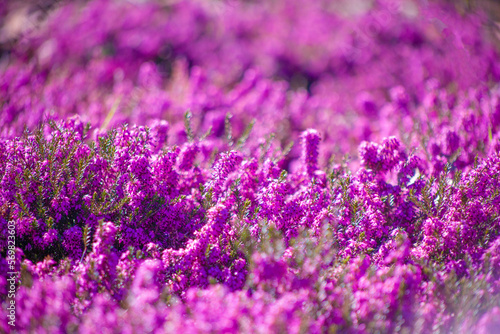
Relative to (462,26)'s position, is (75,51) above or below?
below

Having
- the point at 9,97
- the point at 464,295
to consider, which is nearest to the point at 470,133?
the point at 464,295

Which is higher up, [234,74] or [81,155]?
[81,155]

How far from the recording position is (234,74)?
5996mm

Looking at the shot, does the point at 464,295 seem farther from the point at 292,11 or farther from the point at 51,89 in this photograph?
the point at 292,11

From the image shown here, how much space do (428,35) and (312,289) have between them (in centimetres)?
637

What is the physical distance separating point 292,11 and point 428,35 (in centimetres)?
291

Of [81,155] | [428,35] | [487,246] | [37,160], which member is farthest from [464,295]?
[428,35]

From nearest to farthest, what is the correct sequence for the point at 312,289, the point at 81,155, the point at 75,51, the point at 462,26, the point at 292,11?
the point at 312,289 < the point at 81,155 < the point at 462,26 < the point at 75,51 < the point at 292,11

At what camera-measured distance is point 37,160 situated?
2486mm

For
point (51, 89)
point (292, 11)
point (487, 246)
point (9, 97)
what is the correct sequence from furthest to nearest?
point (292, 11), point (51, 89), point (9, 97), point (487, 246)

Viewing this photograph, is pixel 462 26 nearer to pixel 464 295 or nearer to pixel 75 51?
pixel 464 295

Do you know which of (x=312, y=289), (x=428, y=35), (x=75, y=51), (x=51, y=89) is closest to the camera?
(x=312, y=289)

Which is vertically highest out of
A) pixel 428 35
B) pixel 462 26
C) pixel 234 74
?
pixel 462 26

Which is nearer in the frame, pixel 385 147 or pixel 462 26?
pixel 385 147
